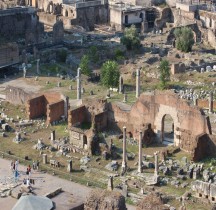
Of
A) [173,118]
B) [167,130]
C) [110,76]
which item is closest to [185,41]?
[110,76]

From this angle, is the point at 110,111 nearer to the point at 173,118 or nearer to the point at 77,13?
the point at 173,118

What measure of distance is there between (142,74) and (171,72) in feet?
8.29

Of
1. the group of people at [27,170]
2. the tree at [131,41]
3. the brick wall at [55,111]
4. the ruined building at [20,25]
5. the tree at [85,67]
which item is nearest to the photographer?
the group of people at [27,170]

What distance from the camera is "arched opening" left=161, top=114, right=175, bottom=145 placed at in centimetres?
4600

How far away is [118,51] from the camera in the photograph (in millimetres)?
68625

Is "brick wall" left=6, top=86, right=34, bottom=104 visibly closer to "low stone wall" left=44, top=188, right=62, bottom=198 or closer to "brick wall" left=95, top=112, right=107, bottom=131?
"brick wall" left=95, top=112, right=107, bottom=131

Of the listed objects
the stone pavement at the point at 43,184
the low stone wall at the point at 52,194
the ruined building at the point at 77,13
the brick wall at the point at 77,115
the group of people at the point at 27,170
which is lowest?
the stone pavement at the point at 43,184

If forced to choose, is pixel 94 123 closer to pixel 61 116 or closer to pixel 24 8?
pixel 61 116

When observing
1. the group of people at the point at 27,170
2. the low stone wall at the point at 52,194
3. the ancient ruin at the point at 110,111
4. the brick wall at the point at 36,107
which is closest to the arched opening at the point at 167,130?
the ancient ruin at the point at 110,111

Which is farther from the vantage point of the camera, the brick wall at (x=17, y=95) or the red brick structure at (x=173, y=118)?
the brick wall at (x=17, y=95)

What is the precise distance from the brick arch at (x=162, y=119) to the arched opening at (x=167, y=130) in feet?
0.50

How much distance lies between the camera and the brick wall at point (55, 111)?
49469 millimetres

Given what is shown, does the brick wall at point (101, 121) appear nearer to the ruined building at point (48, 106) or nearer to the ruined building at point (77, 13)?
the ruined building at point (48, 106)

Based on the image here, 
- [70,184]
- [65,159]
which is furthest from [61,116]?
[70,184]
